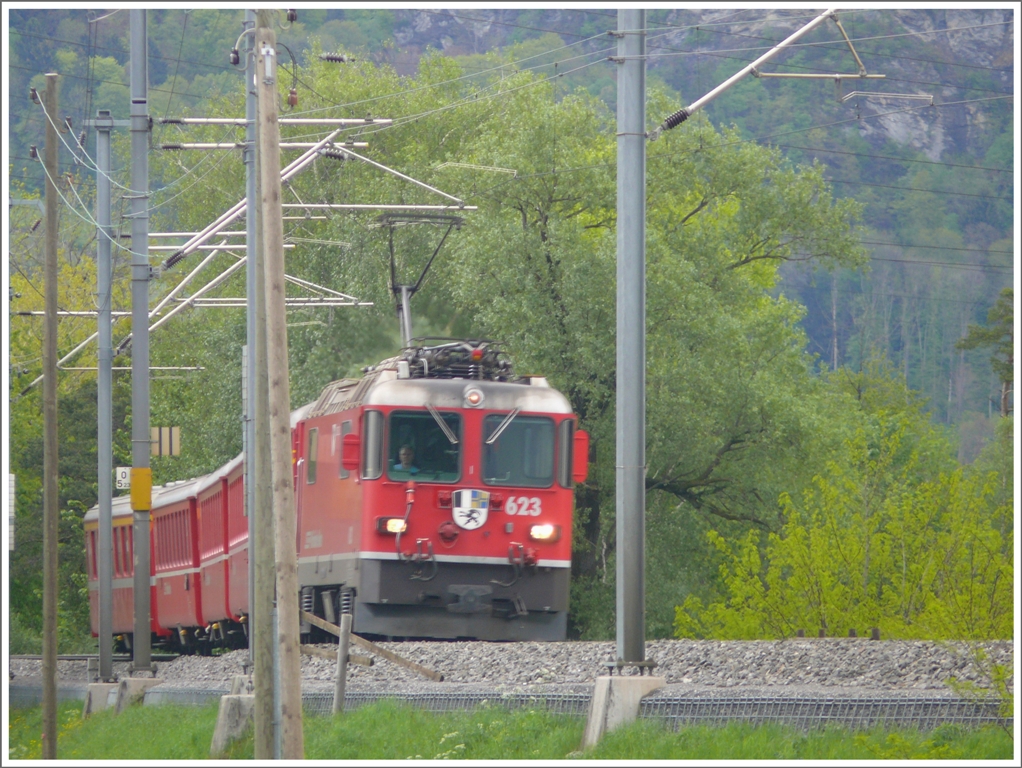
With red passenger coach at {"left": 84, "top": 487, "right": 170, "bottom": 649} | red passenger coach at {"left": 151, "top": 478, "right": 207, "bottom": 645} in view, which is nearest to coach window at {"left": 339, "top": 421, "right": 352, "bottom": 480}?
red passenger coach at {"left": 151, "top": 478, "right": 207, "bottom": 645}

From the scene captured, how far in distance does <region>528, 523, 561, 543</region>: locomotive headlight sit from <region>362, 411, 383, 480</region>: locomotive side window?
6.33 feet

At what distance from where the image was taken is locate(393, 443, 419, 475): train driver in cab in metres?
17.7

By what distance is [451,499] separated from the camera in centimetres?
1781

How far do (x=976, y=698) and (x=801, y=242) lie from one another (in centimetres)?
2746

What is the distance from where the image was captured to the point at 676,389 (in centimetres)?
3106

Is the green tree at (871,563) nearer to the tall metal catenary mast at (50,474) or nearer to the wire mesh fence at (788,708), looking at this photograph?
the wire mesh fence at (788,708)

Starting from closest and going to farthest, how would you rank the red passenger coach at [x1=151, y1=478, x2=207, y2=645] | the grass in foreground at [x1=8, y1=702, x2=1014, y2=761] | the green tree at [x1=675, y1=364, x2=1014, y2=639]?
the grass in foreground at [x1=8, y1=702, x2=1014, y2=761] < the green tree at [x1=675, y1=364, x2=1014, y2=639] < the red passenger coach at [x1=151, y1=478, x2=207, y2=645]

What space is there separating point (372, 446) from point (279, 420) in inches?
238

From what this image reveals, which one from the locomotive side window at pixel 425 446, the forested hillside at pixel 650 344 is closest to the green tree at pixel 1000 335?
the forested hillside at pixel 650 344

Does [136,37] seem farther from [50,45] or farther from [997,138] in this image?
[997,138]

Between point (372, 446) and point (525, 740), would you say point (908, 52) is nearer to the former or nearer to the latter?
point (372, 446)

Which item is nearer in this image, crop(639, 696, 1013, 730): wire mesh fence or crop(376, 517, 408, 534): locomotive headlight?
crop(639, 696, 1013, 730): wire mesh fence

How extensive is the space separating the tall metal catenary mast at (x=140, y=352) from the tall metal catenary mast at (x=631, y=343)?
37.0 feet

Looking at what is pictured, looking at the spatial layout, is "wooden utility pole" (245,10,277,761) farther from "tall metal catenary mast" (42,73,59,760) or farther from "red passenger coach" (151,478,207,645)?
"red passenger coach" (151,478,207,645)
